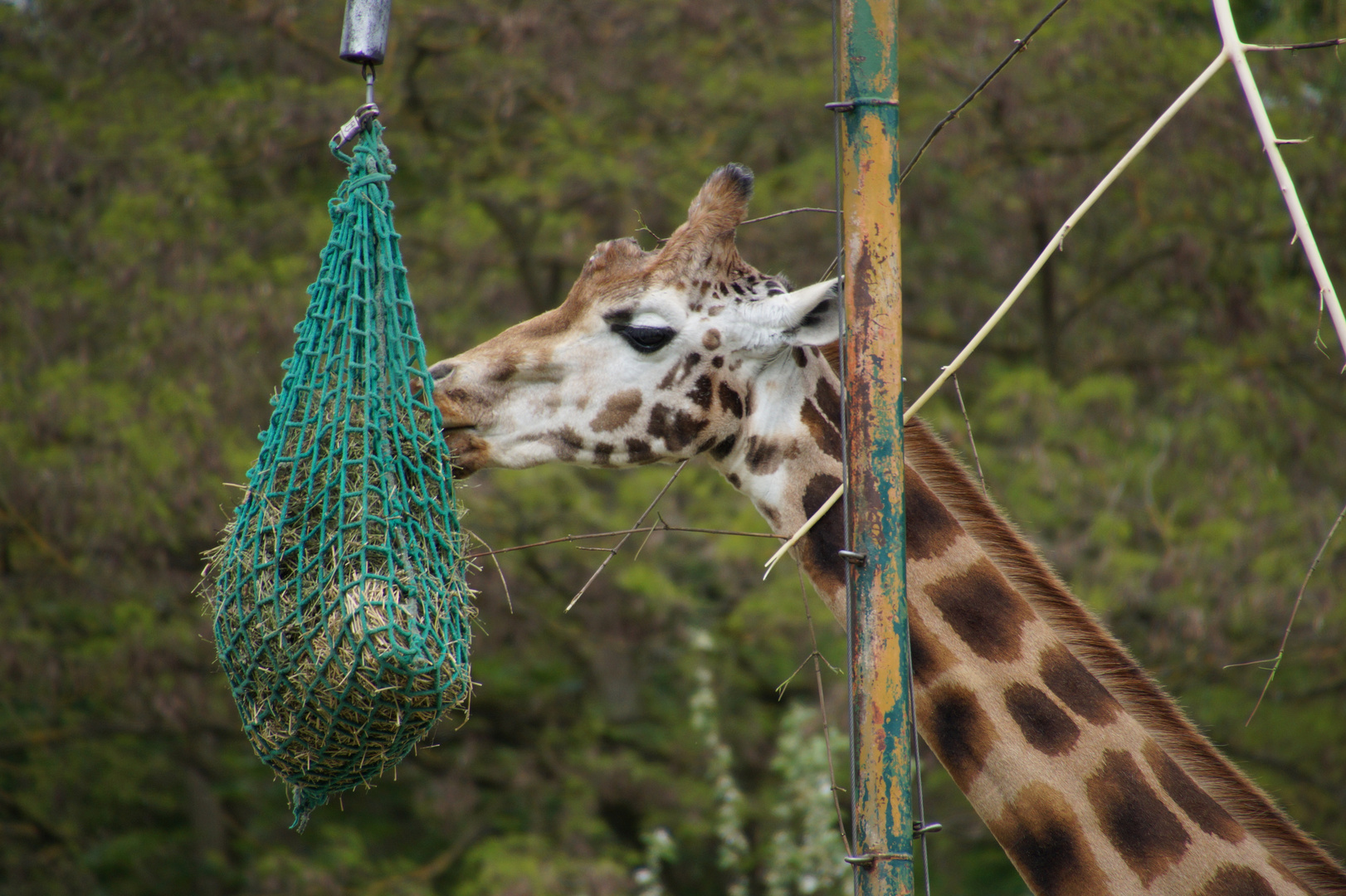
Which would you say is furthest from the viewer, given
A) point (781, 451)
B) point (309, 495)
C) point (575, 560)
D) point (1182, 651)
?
point (575, 560)

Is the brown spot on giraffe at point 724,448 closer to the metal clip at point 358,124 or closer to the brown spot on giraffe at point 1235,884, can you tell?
the metal clip at point 358,124

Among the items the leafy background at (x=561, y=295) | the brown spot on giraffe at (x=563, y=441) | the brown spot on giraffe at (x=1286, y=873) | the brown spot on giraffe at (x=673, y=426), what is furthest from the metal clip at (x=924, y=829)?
the leafy background at (x=561, y=295)

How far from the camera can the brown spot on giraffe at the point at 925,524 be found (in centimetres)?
264

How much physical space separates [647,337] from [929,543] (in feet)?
2.56

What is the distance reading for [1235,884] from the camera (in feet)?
7.71

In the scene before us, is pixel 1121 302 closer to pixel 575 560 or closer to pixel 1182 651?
pixel 1182 651

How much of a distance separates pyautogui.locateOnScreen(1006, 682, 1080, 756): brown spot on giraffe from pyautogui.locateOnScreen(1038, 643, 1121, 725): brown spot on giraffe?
4 centimetres

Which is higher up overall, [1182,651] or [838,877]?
[1182,651]

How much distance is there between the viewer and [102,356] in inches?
302

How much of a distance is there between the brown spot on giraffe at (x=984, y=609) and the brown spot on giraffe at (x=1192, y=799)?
347mm

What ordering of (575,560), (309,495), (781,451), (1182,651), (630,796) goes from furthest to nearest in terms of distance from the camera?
(630,796) → (575,560) → (1182,651) → (781,451) → (309,495)

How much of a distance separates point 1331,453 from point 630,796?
5.33m

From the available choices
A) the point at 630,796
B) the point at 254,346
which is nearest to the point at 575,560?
the point at 630,796

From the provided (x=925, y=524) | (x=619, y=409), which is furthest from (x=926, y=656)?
(x=619, y=409)
